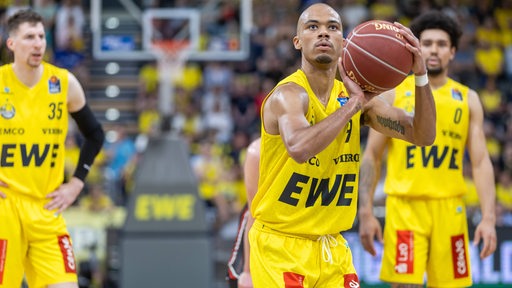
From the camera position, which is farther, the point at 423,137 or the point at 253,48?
the point at 253,48

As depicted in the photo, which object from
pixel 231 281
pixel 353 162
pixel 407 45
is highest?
pixel 407 45

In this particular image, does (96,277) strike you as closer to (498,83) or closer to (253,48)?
(253,48)

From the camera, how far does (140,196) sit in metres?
11.3

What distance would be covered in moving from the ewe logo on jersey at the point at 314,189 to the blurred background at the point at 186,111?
217 inches

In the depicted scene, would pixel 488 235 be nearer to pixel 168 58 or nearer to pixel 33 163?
pixel 33 163

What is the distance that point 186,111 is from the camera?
1755cm

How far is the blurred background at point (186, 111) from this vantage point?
11.2m

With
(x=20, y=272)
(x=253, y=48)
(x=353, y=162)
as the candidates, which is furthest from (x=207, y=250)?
(x=253, y=48)

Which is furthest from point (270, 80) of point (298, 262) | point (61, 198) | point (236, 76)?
point (298, 262)

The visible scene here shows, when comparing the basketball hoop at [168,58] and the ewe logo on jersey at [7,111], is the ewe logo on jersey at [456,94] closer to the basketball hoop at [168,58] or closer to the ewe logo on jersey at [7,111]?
the ewe logo on jersey at [7,111]

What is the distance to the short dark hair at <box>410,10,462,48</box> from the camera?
7227mm

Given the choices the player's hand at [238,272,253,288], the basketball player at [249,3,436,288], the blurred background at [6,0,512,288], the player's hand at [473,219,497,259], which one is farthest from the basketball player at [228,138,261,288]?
the blurred background at [6,0,512,288]

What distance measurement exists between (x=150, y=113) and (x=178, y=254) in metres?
7.00

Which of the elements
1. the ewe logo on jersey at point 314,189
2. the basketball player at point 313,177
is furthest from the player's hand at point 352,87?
the ewe logo on jersey at point 314,189
